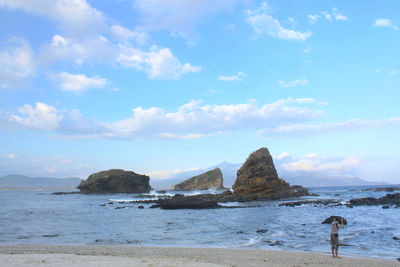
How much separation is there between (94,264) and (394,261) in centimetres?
1471

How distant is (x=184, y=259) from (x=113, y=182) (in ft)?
403

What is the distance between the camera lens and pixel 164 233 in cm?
2695

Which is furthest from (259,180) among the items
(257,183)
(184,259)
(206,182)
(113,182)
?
(206,182)

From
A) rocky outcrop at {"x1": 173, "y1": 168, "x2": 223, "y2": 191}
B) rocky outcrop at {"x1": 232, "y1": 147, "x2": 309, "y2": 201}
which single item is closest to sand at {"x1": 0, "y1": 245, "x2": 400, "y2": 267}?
rocky outcrop at {"x1": 232, "y1": 147, "x2": 309, "y2": 201}

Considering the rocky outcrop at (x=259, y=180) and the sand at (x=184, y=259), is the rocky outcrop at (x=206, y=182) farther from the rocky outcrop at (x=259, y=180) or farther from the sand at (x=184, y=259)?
the sand at (x=184, y=259)

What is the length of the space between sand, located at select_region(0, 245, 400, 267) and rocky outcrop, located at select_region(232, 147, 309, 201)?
55953 mm

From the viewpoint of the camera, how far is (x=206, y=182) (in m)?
172

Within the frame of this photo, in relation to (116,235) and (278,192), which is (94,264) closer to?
(116,235)

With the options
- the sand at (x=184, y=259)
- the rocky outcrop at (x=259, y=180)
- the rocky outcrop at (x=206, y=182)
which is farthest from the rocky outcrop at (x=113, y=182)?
the sand at (x=184, y=259)

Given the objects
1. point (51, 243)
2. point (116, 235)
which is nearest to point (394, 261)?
point (116, 235)

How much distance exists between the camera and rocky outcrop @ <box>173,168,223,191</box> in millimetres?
170250

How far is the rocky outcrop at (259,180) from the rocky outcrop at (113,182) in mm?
70302

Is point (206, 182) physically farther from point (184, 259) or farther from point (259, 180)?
point (184, 259)

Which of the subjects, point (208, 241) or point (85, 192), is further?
point (85, 192)
